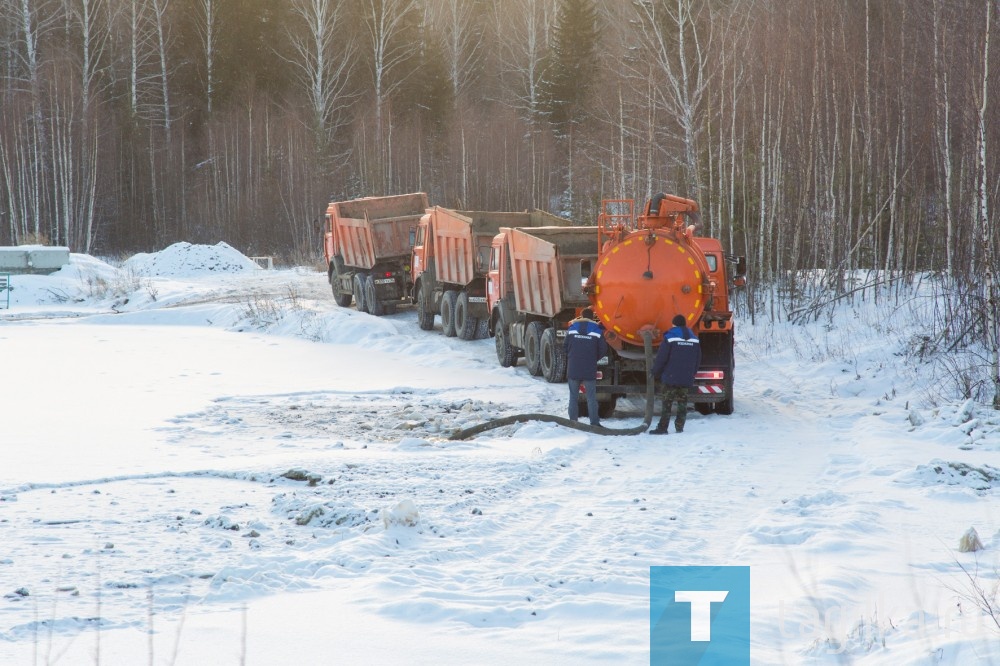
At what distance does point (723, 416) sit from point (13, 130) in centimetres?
4512

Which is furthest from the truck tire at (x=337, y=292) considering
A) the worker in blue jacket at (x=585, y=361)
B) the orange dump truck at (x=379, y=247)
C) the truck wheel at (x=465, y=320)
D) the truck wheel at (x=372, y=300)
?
the worker in blue jacket at (x=585, y=361)

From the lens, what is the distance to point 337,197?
52500 mm

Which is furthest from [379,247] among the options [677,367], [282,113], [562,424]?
[282,113]

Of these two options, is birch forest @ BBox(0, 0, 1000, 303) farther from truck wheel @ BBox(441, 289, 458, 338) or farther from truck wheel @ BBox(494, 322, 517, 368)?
truck wheel @ BBox(494, 322, 517, 368)

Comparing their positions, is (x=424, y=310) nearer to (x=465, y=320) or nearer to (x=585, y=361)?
(x=465, y=320)

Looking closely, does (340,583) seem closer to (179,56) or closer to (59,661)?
(59,661)

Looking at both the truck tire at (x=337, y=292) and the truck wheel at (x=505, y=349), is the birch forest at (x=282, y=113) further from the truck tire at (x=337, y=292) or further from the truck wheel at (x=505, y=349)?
the truck wheel at (x=505, y=349)

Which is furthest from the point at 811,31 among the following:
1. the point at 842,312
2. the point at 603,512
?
the point at 603,512

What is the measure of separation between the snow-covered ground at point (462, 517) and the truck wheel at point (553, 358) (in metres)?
0.26

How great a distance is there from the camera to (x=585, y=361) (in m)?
13.3

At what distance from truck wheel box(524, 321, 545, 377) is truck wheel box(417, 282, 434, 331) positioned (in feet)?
21.4

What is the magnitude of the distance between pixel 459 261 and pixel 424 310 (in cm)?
272

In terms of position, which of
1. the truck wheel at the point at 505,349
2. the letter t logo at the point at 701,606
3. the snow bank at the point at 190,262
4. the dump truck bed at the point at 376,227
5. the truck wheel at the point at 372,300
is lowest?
the letter t logo at the point at 701,606

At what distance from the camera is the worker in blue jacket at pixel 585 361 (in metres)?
13.3
